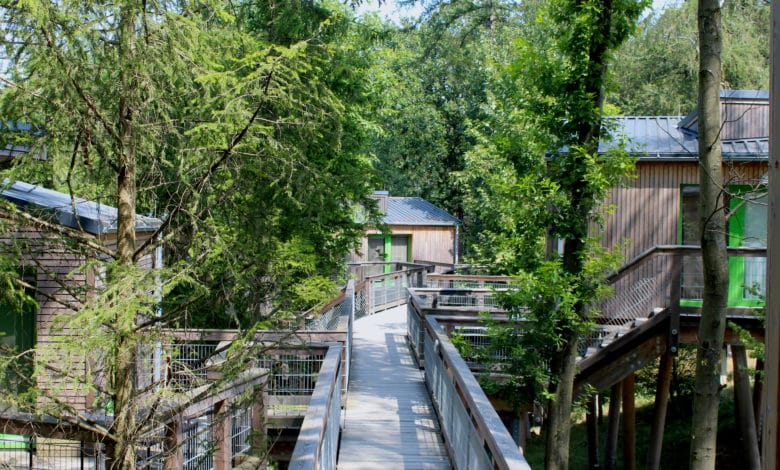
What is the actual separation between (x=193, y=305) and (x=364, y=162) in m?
12.5

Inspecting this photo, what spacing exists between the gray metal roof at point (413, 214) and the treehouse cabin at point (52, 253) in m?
22.6

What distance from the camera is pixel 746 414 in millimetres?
13008

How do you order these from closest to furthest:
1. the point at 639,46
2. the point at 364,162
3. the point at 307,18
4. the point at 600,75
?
the point at 600,75
the point at 307,18
the point at 364,162
the point at 639,46

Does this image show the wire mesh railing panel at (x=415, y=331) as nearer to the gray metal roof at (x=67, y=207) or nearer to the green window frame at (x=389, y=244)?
the gray metal roof at (x=67, y=207)

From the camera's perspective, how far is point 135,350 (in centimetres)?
543

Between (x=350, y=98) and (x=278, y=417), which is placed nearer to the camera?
(x=278, y=417)

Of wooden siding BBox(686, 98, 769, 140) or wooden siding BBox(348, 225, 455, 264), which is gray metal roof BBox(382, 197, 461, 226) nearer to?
wooden siding BBox(348, 225, 455, 264)

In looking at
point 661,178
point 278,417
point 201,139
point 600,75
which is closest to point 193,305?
point 201,139

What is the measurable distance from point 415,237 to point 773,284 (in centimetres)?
3309

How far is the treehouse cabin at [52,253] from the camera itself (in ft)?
17.4

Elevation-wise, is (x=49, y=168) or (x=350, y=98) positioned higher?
(x=350, y=98)

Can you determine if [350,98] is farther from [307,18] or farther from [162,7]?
[162,7]

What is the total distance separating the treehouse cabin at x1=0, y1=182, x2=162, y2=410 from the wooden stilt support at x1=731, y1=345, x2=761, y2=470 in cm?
1001

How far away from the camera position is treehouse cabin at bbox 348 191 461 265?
111 feet
